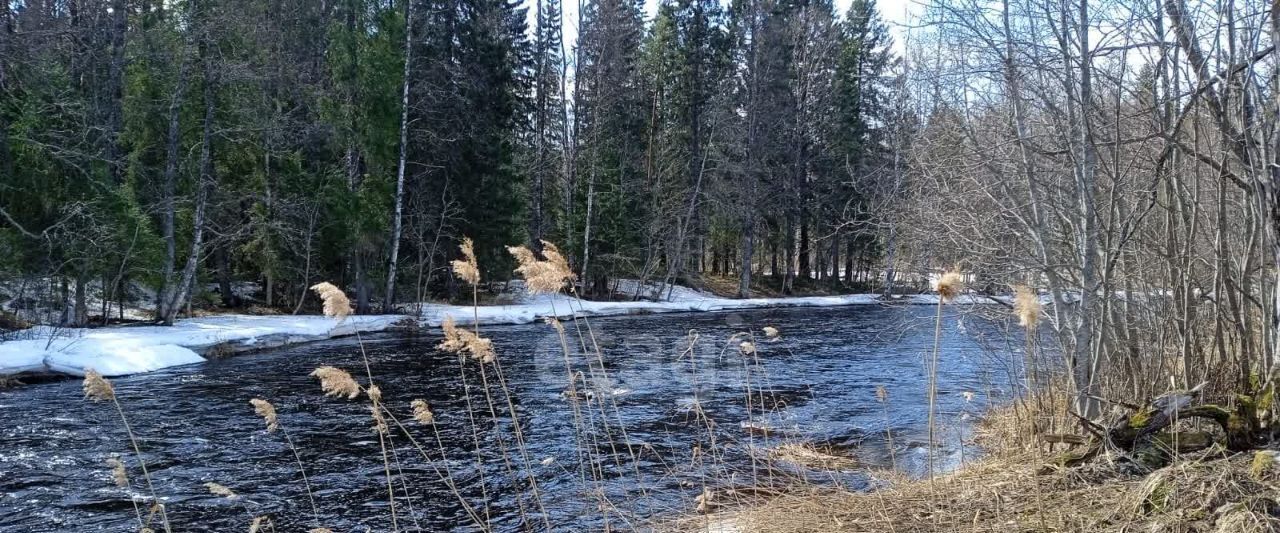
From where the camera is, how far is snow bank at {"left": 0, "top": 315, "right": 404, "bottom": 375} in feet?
41.2

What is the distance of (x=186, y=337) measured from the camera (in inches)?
630

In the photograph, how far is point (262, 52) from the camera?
71.7 ft

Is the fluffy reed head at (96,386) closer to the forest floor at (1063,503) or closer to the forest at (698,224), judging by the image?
the forest at (698,224)

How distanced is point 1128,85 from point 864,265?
138 ft

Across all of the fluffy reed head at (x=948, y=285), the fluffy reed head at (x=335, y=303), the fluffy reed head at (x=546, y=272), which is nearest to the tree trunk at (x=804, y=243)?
the fluffy reed head at (x=546, y=272)

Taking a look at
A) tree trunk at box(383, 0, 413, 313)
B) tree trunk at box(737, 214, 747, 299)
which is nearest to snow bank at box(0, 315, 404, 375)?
tree trunk at box(383, 0, 413, 313)

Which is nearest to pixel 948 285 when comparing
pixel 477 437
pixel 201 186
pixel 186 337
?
pixel 477 437

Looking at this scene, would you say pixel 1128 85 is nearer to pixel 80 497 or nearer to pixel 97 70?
pixel 80 497

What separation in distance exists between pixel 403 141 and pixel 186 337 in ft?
30.8

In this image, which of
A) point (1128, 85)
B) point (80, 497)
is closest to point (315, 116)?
point (80, 497)

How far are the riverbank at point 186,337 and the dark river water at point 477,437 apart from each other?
0.59m

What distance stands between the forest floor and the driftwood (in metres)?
0.10

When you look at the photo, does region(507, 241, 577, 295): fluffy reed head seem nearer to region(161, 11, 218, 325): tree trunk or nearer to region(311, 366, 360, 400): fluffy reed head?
region(311, 366, 360, 400): fluffy reed head

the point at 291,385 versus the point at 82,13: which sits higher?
the point at 82,13
